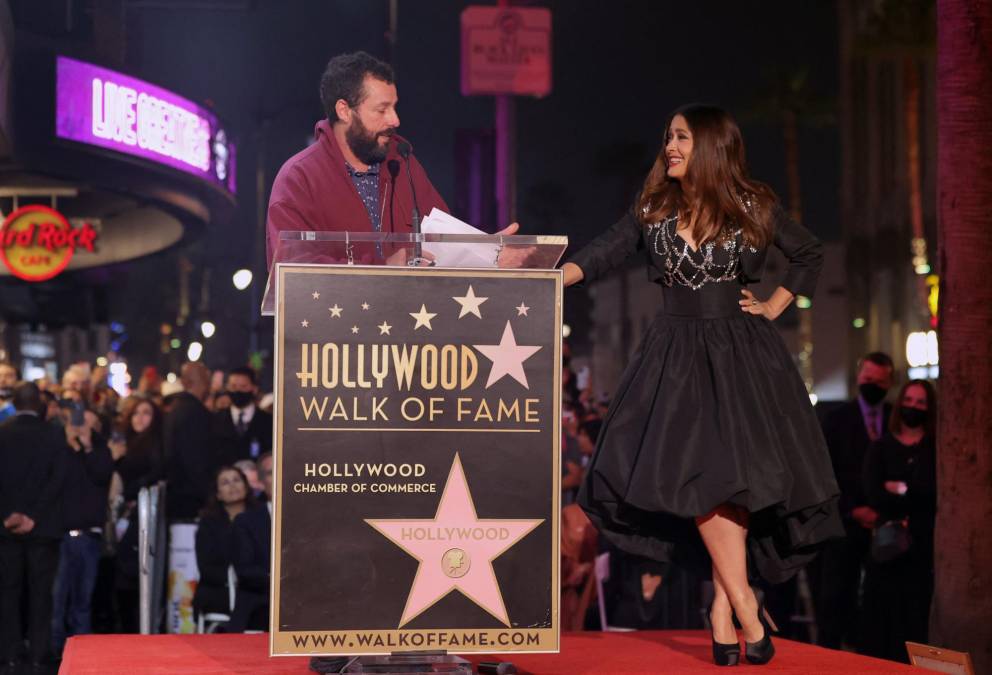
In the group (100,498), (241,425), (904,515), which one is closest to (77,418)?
(100,498)

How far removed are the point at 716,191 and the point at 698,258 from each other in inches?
9.2

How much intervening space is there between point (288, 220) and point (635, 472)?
4.62ft

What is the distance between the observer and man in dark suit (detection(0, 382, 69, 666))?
9.90 m

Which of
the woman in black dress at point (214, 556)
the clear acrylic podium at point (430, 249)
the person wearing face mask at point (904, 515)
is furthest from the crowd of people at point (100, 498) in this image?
the clear acrylic podium at point (430, 249)

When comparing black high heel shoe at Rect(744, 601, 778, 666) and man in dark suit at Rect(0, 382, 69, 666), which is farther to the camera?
man in dark suit at Rect(0, 382, 69, 666)

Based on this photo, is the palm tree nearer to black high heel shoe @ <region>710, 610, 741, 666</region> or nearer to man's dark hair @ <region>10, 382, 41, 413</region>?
black high heel shoe @ <region>710, 610, 741, 666</region>

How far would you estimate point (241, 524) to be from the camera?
9000 mm

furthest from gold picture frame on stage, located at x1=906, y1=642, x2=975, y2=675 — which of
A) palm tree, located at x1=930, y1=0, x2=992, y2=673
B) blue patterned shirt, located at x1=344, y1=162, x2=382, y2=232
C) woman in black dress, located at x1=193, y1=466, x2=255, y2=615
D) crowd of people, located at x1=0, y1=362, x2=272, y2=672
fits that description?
woman in black dress, located at x1=193, y1=466, x2=255, y2=615

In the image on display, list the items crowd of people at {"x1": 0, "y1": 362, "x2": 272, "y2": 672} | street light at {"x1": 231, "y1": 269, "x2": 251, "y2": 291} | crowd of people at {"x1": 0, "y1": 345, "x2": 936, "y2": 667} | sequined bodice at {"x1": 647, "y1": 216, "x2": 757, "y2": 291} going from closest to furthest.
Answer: sequined bodice at {"x1": 647, "y1": 216, "x2": 757, "y2": 291}
crowd of people at {"x1": 0, "y1": 345, "x2": 936, "y2": 667}
crowd of people at {"x1": 0, "y1": 362, "x2": 272, "y2": 672}
street light at {"x1": 231, "y1": 269, "x2": 251, "y2": 291}

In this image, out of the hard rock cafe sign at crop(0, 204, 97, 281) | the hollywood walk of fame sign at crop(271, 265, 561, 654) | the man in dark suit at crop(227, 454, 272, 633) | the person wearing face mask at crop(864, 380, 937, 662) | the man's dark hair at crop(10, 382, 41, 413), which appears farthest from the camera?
the hard rock cafe sign at crop(0, 204, 97, 281)

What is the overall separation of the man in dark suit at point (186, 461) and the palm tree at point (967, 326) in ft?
17.9

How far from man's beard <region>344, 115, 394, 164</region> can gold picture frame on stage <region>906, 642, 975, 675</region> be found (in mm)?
2637

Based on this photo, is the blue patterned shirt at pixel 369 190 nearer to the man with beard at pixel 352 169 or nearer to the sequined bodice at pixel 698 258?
the man with beard at pixel 352 169

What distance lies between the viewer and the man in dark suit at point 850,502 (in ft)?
29.4
